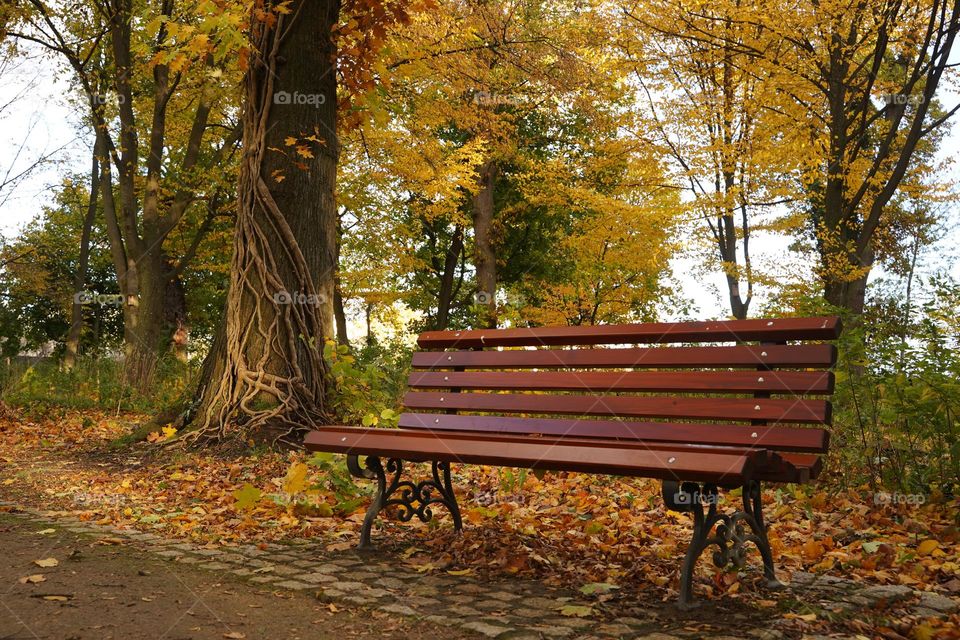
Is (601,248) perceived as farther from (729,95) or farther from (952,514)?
(952,514)

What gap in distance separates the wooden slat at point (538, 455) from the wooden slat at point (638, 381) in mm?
591

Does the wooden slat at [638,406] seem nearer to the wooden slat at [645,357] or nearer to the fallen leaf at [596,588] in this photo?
the wooden slat at [645,357]

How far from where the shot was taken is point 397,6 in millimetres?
7832

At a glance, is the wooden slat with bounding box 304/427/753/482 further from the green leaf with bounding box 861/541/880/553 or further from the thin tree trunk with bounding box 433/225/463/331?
the thin tree trunk with bounding box 433/225/463/331

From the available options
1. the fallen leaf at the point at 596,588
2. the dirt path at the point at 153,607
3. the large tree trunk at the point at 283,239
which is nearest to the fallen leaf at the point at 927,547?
the fallen leaf at the point at 596,588

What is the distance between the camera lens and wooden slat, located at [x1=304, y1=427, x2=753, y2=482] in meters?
2.89

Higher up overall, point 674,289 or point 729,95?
point 729,95

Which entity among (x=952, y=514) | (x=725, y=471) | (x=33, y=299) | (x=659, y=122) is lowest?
(x=952, y=514)

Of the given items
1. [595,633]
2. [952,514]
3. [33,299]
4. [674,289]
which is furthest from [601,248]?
[33,299]

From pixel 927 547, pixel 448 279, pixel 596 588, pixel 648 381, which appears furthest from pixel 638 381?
pixel 448 279

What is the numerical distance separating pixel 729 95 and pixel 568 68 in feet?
9.41

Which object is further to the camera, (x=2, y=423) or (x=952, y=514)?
(x=2, y=423)

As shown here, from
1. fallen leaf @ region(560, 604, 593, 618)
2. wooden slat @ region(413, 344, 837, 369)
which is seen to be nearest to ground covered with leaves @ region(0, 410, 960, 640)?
fallen leaf @ region(560, 604, 593, 618)

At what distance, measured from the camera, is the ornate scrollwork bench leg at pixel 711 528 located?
3.14 metres
